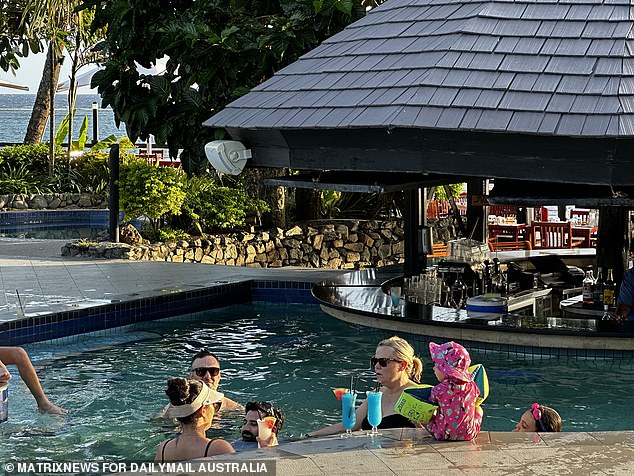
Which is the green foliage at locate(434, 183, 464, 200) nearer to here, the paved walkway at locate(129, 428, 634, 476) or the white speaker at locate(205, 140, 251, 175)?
the white speaker at locate(205, 140, 251, 175)

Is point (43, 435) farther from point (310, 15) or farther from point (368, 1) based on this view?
point (368, 1)

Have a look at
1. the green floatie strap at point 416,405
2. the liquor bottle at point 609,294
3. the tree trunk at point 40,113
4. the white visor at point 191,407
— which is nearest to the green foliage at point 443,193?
the liquor bottle at point 609,294

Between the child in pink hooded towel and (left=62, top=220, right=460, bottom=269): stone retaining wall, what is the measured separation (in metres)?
11.2

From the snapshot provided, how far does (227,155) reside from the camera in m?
7.14

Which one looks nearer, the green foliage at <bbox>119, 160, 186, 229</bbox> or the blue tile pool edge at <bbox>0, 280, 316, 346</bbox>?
the blue tile pool edge at <bbox>0, 280, 316, 346</bbox>

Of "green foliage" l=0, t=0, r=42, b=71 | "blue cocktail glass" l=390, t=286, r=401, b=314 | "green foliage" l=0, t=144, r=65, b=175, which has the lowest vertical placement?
"blue cocktail glass" l=390, t=286, r=401, b=314

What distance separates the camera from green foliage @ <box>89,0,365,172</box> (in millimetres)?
13125

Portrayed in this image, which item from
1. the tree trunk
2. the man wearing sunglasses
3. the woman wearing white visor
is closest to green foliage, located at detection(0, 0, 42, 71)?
the tree trunk

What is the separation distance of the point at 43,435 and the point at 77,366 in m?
2.54

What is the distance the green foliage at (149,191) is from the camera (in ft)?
56.6

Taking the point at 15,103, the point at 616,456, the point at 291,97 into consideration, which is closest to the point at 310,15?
the point at 291,97

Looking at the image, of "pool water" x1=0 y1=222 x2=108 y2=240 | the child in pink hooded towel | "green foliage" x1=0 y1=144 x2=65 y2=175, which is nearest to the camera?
the child in pink hooded towel

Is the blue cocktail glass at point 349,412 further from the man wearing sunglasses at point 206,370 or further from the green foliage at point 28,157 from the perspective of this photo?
the green foliage at point 28,157

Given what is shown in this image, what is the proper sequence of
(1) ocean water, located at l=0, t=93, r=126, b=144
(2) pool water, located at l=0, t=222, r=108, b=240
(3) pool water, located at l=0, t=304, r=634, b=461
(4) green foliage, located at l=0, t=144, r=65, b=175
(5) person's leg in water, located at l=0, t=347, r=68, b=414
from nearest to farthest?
(3) pool water, located at l=0, t=304, r=634, b=461 → (5) person's leg in water, located at l=0, t=347, r=68, b=414 → (2) pool water, located at l=0, t=222, r=108, b=240 → (4) green foliage, located at l=0, t=144, r=65, b=175 → (1) ocean water, located at l=0, t=93, r=126, b=144
